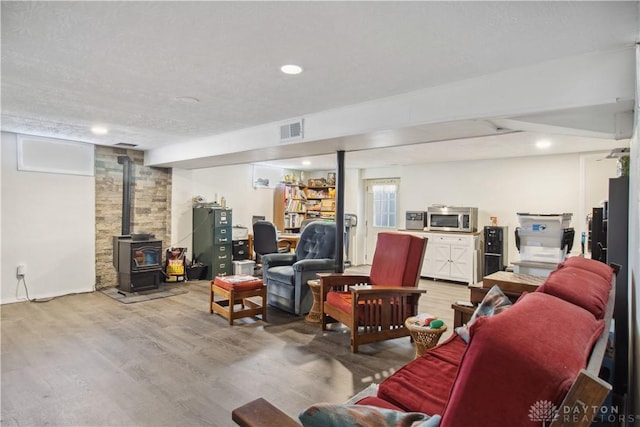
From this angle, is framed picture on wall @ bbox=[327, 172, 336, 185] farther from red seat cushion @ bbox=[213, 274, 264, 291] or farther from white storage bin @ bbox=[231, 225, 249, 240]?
red seat cushion @ bbox=[213, 274, 264, 291]

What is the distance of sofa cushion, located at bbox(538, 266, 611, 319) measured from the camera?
117cm

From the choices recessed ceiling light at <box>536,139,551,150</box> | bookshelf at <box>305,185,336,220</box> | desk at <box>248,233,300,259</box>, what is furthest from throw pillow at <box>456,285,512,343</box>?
bookshelf at <box>305,185,336,220</box>

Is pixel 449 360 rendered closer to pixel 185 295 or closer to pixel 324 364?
pixel 324 364

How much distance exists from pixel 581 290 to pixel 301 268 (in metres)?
3.12

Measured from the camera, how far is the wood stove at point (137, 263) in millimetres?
5184

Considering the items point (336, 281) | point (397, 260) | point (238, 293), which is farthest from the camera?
point (238, 293)

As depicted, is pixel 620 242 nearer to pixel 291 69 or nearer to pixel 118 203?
pixel 291 69

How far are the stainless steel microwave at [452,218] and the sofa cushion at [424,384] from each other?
4.55 m

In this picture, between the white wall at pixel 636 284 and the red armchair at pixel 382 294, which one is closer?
the white wall at pixel 636 284

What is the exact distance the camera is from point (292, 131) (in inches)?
149

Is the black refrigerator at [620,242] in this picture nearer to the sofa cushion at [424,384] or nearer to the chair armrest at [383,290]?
the sofa cushion at [424,384]

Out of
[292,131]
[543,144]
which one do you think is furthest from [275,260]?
[543,144]

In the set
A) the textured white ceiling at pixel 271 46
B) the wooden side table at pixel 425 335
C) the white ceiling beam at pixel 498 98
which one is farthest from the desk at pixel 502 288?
the textured white ceiling at pixel 271 46

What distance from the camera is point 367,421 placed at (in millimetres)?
973
